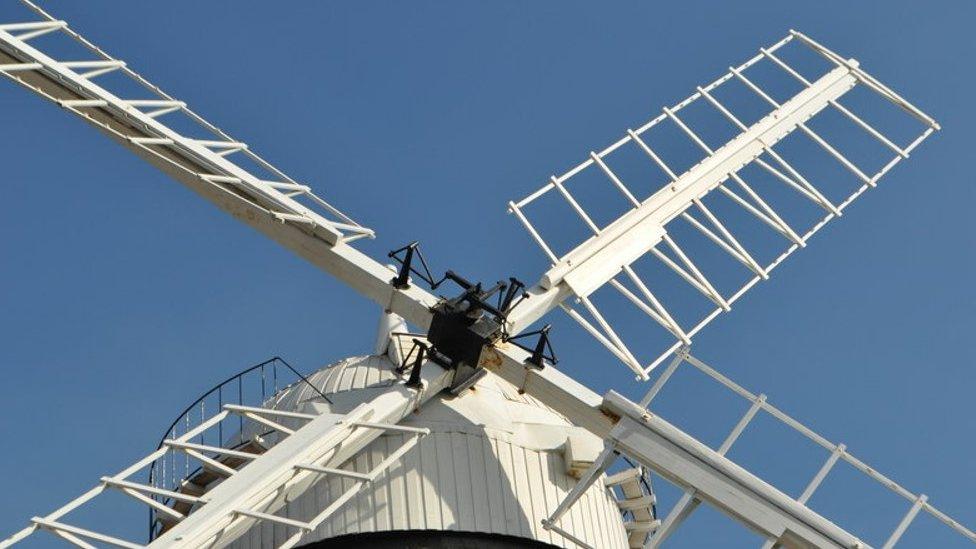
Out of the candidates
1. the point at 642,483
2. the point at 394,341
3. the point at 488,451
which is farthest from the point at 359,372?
the point at 642,483

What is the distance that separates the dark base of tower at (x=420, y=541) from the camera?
22422 mm

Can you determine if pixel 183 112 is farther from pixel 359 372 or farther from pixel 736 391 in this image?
pixel 736 391

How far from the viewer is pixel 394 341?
2527 cm

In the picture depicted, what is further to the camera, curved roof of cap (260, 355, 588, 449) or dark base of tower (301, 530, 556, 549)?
curved roof of cap (260, 355, 588, 449)

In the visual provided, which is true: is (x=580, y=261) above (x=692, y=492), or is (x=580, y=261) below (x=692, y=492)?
above

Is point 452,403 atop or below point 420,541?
atop

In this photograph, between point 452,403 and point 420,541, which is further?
point 452,403

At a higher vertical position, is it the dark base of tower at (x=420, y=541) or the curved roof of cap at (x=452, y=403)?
the curved roof of cap at (x=452, y=403)

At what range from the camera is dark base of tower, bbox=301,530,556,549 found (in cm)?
2242

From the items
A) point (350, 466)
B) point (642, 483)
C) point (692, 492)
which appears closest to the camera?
point (692, 492)

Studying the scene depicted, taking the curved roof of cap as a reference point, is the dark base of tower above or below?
below

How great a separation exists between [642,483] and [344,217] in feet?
17.0

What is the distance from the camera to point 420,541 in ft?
73.6

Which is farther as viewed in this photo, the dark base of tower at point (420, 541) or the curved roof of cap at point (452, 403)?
the curved roof of cap at point (452, 403)
